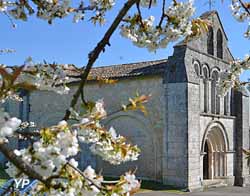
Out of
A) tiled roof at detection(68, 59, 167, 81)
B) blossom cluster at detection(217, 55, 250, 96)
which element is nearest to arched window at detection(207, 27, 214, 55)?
tiled roof at detection(68, 59, 167, 81)

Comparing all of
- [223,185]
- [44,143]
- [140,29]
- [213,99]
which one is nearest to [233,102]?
[213,99]

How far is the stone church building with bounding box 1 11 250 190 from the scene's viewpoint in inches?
679

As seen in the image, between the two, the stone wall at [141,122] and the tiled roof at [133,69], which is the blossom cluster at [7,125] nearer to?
the stone wall at [141,122]

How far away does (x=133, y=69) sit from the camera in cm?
1984

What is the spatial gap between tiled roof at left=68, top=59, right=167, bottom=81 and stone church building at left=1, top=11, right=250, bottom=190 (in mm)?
17

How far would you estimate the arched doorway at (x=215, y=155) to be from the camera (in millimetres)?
20609

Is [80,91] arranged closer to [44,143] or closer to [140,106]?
[140,106]

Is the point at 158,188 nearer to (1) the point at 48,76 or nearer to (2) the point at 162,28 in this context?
(2) the point at 162,28

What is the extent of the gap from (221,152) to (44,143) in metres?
20.1

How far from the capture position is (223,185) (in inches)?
792

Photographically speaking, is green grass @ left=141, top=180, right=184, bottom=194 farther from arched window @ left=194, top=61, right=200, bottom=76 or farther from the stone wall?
arched window @ left=194, top=61, right=200, bottom=76

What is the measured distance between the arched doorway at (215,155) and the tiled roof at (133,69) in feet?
14.1

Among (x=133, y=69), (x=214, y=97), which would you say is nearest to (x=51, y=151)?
(x=133, y=69)

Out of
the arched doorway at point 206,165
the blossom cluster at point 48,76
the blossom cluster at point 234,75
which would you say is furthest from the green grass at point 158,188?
the blossom cluster at point 48,76
